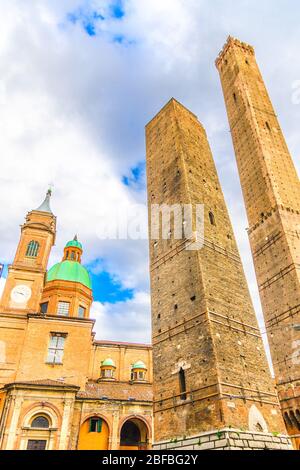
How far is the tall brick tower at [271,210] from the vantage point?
1978 centimetres

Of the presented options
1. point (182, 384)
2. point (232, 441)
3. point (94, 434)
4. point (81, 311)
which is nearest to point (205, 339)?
point (182, 384)

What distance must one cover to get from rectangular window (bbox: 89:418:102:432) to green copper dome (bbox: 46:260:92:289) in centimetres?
1322

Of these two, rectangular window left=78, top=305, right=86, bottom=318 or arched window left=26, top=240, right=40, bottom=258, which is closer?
arched window left=26, top=240, right=40, bottom=258

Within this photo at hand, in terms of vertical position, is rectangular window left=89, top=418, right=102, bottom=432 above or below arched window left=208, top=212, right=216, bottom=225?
below

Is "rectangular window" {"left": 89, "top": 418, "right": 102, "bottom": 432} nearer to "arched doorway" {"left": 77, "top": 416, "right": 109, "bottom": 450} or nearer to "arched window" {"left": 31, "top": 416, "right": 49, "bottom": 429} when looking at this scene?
"arched doorway" {"left": 77, "top": 416, "right": 109, "bottom": 450}

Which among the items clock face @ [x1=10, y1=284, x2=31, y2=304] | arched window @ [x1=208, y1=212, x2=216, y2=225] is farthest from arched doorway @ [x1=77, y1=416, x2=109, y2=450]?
arched window @ [x1=208, y1=212, x2=216, y2=225]

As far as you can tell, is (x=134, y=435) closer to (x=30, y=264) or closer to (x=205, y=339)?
(x=30, y=264)

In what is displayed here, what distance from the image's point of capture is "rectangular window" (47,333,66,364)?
84.2 feet

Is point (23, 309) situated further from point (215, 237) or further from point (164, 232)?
point (215, 237)

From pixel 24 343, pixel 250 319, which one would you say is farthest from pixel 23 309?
pixel 250 319

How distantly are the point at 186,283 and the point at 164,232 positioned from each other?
13.5 feet

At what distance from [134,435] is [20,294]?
14.4 metres

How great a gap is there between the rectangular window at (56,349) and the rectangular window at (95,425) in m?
4.93

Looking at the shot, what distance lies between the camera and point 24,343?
2561 cm
